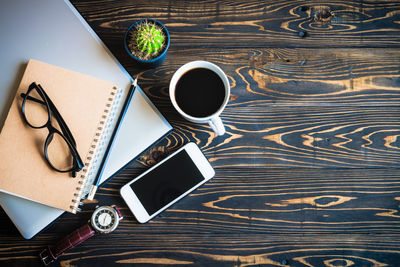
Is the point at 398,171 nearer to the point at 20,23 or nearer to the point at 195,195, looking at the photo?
the point at 195,195

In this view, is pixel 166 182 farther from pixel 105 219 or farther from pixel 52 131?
pixel 52 131

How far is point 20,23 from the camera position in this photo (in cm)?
69

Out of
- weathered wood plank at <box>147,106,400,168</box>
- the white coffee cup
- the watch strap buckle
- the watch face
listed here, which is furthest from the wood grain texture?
the watch strap buckle

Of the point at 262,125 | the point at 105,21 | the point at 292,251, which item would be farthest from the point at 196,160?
the point at 105,21

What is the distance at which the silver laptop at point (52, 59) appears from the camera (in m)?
0.68

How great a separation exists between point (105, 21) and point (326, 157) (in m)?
0.70

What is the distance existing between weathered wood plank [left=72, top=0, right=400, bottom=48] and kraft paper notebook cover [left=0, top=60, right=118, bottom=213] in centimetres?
21

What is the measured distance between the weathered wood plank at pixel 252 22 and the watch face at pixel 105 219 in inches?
17.4

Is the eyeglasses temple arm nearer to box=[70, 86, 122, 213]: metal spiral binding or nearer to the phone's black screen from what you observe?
box=[70, 86, 122, 213]: metal spiral binding

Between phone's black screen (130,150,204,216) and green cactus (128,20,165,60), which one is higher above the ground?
green cactus (128,20,165,60)

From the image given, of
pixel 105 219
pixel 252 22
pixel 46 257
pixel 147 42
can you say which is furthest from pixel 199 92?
pixel 46 257

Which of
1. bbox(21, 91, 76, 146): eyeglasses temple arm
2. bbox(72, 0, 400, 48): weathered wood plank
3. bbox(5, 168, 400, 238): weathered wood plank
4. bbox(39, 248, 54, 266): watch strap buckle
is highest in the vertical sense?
bbox(72, 0, 400, 48): weathered wood plank

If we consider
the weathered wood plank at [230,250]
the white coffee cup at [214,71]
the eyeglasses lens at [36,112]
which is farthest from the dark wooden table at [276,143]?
the eyeglasses lens at [36,112]

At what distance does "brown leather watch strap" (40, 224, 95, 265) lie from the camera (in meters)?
0.73
